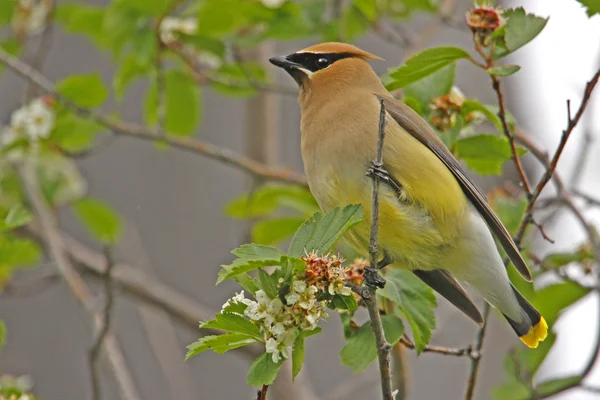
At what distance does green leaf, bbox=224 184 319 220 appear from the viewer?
4156 mm

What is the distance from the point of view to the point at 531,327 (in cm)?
333

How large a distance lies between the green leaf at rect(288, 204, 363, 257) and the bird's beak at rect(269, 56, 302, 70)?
1250 millimetres

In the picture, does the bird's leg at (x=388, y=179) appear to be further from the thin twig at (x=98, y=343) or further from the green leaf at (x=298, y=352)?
the thin twig at (x=98, y=343)

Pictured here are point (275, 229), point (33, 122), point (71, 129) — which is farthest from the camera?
point (71, 129)

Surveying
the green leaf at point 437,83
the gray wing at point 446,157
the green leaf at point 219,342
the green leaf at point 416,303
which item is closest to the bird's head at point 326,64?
the gray wing at point 446,157

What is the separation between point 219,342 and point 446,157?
1.26 meters

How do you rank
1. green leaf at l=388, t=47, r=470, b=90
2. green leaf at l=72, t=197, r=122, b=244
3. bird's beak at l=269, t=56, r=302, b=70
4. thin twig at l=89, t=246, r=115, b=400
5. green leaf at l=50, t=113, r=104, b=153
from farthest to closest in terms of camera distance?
green leaf at l=72, t=197, r=122, b=244, green leaf at l=50, t=113, r=104, b=153, bird's beak at l=269, t=56, r=302, b=70, thin twig at l=89, t=246, r=115, b=400, green leaf at l=388, t=47, r=470, b=90

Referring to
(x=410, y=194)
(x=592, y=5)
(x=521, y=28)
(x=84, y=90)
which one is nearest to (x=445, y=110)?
(x=410, y=194)

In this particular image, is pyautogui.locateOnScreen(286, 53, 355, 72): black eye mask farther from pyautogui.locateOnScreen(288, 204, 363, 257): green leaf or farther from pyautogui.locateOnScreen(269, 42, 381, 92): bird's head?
pyautogui.locateOnScreen(288, 204, 363, 257): green leaf

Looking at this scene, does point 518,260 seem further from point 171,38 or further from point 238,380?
point 238,380

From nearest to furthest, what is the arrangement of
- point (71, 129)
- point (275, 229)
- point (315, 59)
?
point (315, 59), point (275, 229), point (71, 129)

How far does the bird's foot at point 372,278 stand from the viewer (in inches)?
99.9

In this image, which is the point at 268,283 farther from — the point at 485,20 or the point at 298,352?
the point at 485,20

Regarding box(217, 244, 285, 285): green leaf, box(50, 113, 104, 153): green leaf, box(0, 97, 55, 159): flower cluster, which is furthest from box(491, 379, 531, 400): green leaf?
box(0, 97, 55, 159): flower cluster
